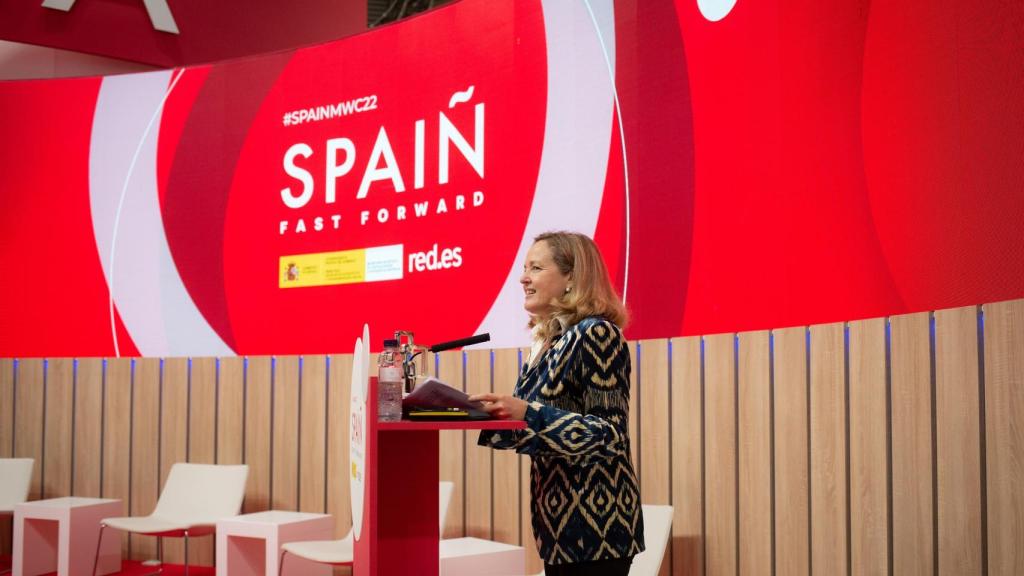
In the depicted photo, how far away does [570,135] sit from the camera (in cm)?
562

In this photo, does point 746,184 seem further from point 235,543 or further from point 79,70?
point 79,70

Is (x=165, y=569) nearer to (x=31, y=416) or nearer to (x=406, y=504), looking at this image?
(x=31, y=416)

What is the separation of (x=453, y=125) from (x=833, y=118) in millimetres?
2650

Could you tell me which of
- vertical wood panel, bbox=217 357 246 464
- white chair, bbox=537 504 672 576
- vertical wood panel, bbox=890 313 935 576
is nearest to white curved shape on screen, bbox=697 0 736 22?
vertical wood panel, bbox=890 313 935 576

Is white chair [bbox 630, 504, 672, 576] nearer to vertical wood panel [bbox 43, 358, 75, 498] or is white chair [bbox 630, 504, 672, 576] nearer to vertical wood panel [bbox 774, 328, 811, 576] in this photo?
vertical wood panel [bbox 774, 328, 811, 576]

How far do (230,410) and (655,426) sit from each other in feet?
10.7

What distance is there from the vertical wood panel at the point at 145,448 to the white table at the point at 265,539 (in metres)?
1.55

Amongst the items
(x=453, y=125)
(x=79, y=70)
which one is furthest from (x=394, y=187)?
(x=79, y=70)

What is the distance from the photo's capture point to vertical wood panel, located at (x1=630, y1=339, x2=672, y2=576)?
491 cm

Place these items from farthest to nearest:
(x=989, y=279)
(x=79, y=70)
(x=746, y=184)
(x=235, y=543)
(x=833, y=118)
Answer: (x=79, y=70) → (x=235, y=543) → (x=746, y=184) → (x=833, y=118) → (x=989, y=279)

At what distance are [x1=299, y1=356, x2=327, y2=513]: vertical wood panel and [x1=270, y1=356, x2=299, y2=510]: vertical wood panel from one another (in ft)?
0.17

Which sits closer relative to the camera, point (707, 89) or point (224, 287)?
point (707, 89)

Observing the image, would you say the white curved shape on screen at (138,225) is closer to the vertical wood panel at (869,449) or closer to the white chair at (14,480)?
the white chair at (14,480)

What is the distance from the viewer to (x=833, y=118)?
13.9ft
